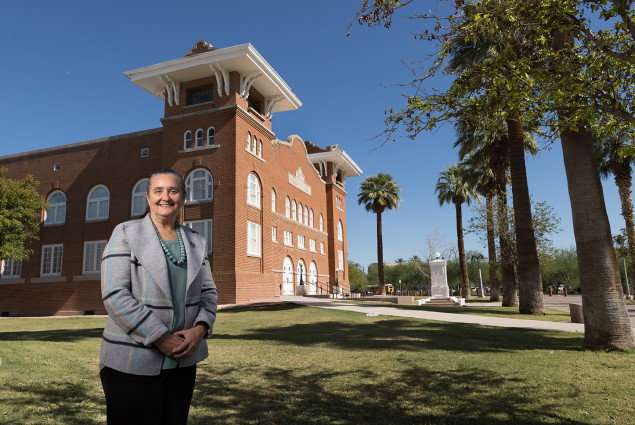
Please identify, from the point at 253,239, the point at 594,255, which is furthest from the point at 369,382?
the point at 253,239

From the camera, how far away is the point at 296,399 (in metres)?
5.57

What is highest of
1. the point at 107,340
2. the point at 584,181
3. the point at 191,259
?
the point at 584,181

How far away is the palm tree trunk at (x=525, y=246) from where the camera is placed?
17516mm

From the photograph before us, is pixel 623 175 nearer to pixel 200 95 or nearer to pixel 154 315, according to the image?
pixel 200 95

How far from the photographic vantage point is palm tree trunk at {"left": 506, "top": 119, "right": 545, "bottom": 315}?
57.5 ft

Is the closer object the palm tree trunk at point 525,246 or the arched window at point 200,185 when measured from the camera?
the palm tree trunk at point 525,246

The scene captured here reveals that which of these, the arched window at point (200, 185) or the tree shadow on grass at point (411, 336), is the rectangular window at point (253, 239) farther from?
the tree shadow on grass at point (411, 336)

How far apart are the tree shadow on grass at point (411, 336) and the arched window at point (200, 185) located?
12.0 metres

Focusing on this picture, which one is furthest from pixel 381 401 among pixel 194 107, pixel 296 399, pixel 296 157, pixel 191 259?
pixel 296 157

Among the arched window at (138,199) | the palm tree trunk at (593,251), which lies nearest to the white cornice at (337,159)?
the arched window at (138,199)

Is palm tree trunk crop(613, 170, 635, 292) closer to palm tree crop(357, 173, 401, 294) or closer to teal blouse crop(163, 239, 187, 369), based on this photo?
palm tree crop(357, 173, 401, 294)

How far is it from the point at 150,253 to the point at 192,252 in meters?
0.27

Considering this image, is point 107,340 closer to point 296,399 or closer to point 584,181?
point 296,399

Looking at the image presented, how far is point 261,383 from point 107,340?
4562 millimetres
